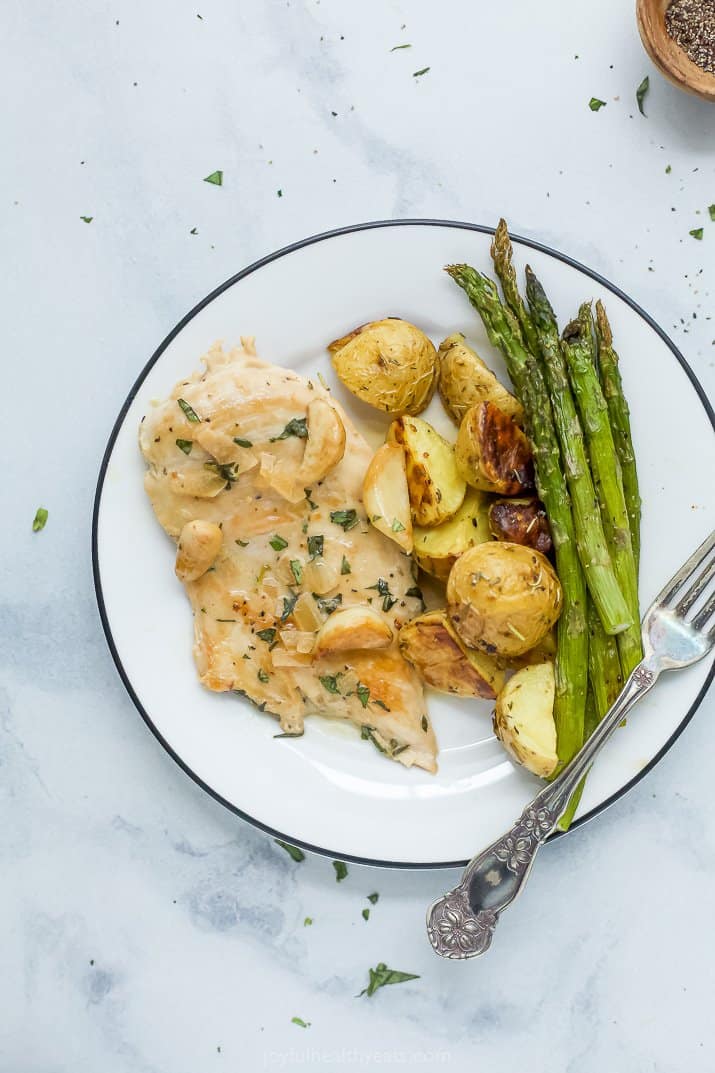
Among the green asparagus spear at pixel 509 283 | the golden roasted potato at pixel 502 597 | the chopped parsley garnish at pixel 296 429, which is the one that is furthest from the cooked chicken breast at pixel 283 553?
the green asparagus spear at pixel 509 283

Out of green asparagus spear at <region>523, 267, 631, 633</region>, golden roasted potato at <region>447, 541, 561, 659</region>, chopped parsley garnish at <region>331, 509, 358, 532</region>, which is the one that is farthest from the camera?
chopped parsley garnish at <region>331, 509, 358, 532</region>

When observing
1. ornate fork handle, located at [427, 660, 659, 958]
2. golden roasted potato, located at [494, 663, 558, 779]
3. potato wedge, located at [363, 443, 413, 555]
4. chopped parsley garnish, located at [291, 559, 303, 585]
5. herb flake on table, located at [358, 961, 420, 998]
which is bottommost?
herb flake on table, located at [358, 961, 420, 998]

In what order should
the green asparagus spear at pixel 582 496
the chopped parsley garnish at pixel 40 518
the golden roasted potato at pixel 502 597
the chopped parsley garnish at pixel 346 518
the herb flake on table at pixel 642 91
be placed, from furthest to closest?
the chopped parsley garnish at pixel 40 518 < the herb flake on table at pixel 642 91 < the chopped parsley garnish at pixel 346 518 < the green asparagus spear at pixel 582 496 < the golden roasted potato at pixel 502 597

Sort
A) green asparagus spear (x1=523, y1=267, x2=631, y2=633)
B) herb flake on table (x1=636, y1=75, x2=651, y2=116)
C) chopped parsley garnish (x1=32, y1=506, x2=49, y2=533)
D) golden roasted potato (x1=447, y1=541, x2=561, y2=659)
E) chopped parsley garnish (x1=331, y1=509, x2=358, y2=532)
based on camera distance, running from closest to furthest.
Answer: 1. golden roasted potato (x1=447, y1=541, x2=561, y2=659)
2. green asparagus spear (x1=523, y1=267, x2=631, y2=633)
3. chopped parsley garnish (x1=331, y1=509, x2=358, y2=532)
4. herb flake on table (x1=636, y1=75, x2=651, y2=116)
5. chopped parsley garnish (x1=32, y1=506, x2=49, y2=533)

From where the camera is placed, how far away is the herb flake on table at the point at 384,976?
2783 mm

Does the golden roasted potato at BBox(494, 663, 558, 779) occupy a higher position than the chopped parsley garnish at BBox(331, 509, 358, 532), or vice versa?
the chopped parsley garnish at BBox(331, 509, 358, 532)

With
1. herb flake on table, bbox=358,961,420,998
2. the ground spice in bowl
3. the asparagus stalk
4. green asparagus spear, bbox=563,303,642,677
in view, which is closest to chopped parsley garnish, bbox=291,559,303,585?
the asparagus stalk

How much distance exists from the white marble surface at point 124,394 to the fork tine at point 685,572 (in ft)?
1.74

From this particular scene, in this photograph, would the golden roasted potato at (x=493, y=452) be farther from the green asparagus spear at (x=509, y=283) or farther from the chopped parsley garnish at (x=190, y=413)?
the chopped parsley garnish at (x=190, y=413)

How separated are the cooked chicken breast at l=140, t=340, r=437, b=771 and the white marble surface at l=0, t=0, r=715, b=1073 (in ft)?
1.40

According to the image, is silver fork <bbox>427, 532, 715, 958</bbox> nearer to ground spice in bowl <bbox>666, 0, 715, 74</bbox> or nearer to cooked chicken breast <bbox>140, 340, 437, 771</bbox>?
cooked chicken breast <bbox>140, 340, 437, 771</bbox>

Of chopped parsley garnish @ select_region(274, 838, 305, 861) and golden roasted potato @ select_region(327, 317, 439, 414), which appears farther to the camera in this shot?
chopped parsley garnish @ select_region(274, 838, 305, 861)

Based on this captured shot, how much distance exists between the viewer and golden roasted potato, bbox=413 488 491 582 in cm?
249

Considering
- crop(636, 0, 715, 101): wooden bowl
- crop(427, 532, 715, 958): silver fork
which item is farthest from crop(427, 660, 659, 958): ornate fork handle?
crop(636, 0, 715, 101): wooden bowl
